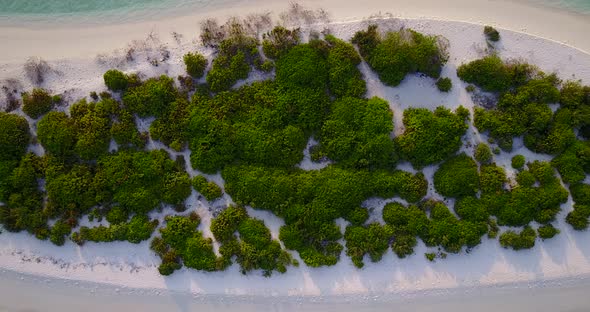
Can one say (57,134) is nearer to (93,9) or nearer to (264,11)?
(93,9)

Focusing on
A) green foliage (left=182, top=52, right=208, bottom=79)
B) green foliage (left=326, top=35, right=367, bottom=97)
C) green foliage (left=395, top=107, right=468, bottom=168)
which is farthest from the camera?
green foliage (left=182, top=52, right=208, bottom=79)

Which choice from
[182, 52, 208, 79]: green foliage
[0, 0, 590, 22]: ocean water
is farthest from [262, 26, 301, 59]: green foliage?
[0, 0, 590, 22]: ocean water

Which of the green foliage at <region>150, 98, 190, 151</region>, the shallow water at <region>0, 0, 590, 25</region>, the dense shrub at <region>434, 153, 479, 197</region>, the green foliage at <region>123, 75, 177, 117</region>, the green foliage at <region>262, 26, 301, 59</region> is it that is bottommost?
the dense shrub at <region>434, 153, 479, 197</region>

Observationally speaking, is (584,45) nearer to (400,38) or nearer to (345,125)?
(400,38)

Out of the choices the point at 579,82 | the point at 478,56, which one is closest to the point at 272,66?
the point at 478,56

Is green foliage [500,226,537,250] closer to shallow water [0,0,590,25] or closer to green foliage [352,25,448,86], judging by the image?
green foliage [352,25,448,86]

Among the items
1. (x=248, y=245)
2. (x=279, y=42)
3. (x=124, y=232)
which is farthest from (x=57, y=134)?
(x=279, y=42)

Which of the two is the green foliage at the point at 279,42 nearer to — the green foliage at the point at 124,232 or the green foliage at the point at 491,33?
the green foliage at the point at 491,33
